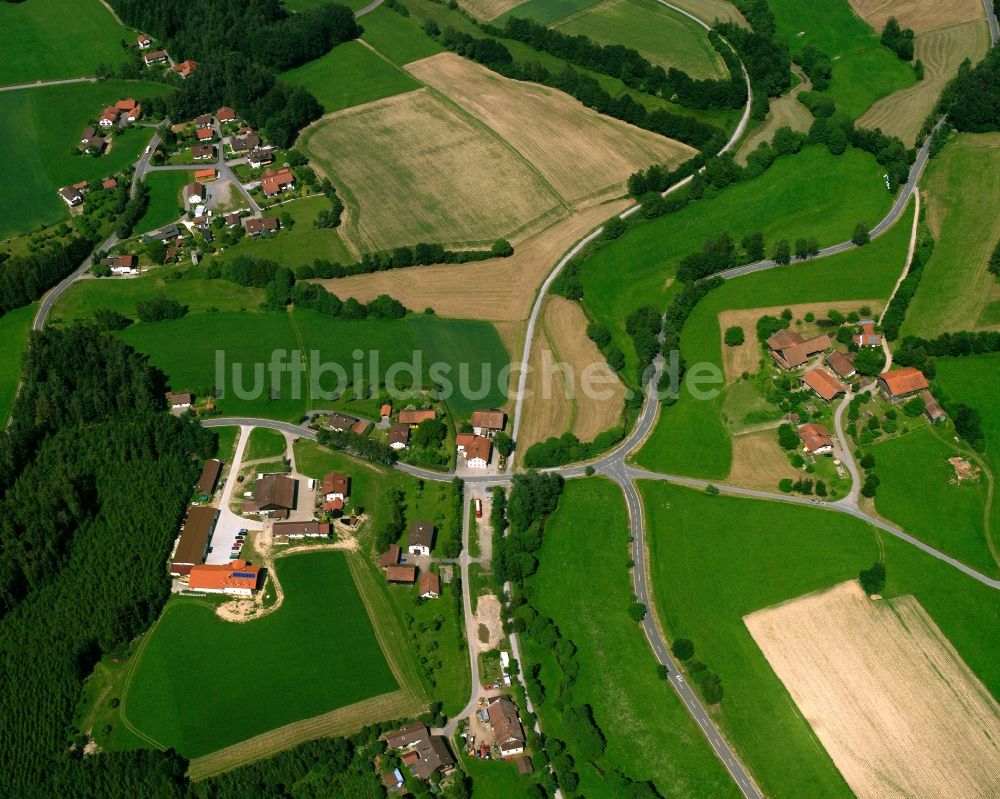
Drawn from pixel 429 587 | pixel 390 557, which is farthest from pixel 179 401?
pixel 429 587

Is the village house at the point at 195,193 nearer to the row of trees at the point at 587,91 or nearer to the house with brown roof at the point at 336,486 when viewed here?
the row of trees at the point at 587,91

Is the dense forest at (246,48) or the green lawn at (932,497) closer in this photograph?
the green lawn at (932,497)

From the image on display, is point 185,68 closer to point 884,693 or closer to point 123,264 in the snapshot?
point 123,264

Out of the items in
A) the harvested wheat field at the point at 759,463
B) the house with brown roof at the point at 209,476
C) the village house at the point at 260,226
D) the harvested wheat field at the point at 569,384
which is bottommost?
the house with brown roof at the point at 209,476


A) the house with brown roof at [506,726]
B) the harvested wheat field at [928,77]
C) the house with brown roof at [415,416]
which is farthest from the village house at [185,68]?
the house with brown roof at [506,726]

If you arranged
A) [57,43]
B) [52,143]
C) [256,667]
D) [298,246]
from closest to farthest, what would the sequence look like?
[256,667], [298,246], [52,143], [57,43]

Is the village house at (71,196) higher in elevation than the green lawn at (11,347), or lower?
higher

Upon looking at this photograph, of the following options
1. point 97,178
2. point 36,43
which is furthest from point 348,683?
point 36,43
